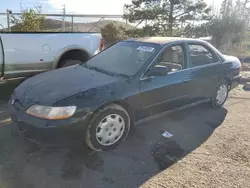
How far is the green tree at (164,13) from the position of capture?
1221 cm

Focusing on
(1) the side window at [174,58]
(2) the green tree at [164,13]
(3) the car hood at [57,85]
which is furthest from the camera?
(2) the green tree at [164,13]

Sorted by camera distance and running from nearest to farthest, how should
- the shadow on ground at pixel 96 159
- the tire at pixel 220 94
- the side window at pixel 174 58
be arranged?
the shadow on ground at pixel 96 159, the side window at pixel 174 58, the tire at pixel 220 94

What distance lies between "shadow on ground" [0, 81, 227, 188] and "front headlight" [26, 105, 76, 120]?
47 cm

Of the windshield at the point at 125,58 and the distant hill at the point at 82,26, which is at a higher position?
the distant hill at the point at 82,26

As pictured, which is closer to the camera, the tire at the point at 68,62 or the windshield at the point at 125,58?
the windshield at the point at 125,58

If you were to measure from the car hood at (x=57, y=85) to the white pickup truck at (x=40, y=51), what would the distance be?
169cm

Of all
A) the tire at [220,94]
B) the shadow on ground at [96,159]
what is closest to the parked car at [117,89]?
the tire at [220,94]

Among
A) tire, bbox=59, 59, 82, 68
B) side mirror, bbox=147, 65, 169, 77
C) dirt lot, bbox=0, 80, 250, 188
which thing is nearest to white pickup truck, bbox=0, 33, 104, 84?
tire, bbox=59, 59, 82, 68

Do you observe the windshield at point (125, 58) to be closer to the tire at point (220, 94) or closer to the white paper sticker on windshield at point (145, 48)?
the white paper sticker on windshield at point (145, 48)

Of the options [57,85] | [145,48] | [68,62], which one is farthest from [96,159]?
[68,62]

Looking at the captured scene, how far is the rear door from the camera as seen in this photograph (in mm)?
4500

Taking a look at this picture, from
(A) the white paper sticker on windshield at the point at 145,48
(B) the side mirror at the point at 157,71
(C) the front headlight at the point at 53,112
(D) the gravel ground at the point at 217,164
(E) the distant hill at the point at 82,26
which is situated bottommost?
(D) the gravel ground at the point at 217,164

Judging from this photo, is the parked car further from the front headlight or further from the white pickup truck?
the white pickup truck

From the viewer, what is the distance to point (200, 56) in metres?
4.71
